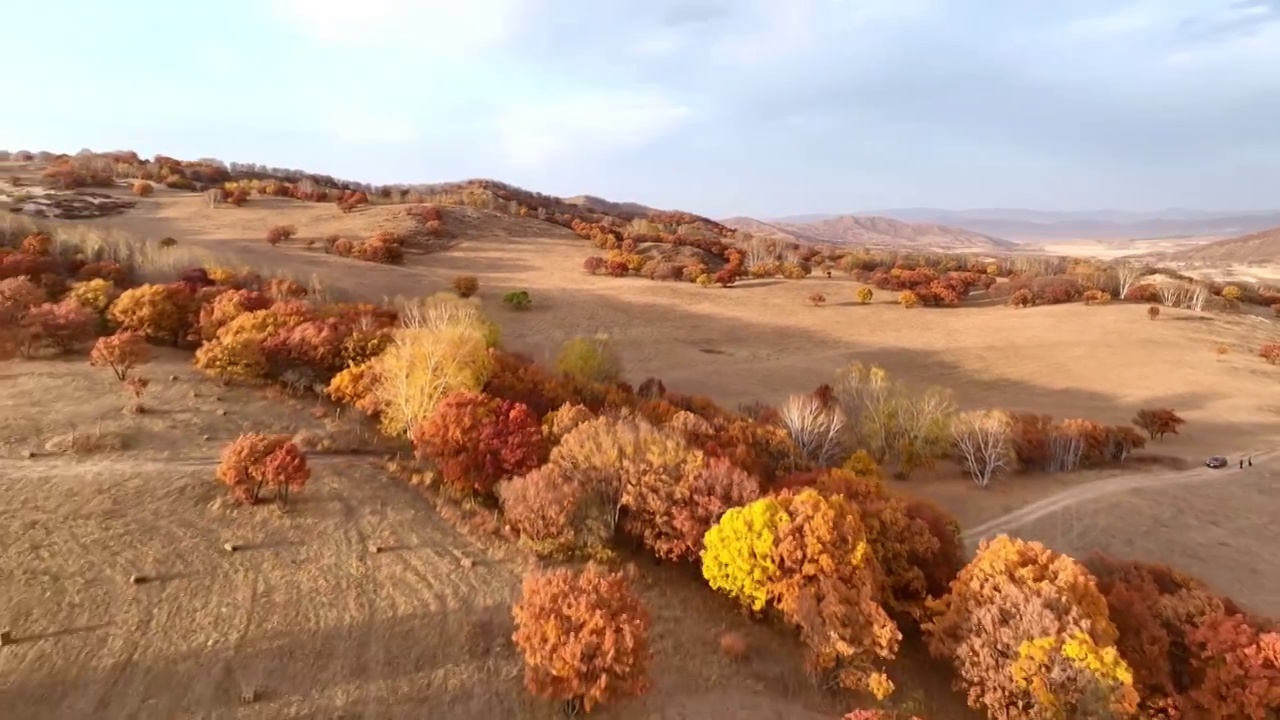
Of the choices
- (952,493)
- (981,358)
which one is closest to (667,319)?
(981,358)

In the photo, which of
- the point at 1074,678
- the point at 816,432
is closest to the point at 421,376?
the point at 816,432

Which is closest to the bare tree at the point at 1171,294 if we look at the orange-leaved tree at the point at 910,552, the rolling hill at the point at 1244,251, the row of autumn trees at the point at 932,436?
the row of autumn trees at the point at 932,436

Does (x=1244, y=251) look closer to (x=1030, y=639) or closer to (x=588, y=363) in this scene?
(x=588, y=363)

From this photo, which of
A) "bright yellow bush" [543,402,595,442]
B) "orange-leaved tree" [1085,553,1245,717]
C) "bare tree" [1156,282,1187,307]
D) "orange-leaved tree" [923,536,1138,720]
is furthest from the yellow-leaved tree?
"bare tree" [1156,282,1187,307]

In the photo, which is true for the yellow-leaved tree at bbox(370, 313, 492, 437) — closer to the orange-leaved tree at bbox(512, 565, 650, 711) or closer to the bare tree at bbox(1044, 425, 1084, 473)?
the orange-leaved tree at bbox(512, 565, 650, 711)

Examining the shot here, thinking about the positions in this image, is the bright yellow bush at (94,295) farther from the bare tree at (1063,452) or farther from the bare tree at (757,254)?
the bare tree at (757,254)
